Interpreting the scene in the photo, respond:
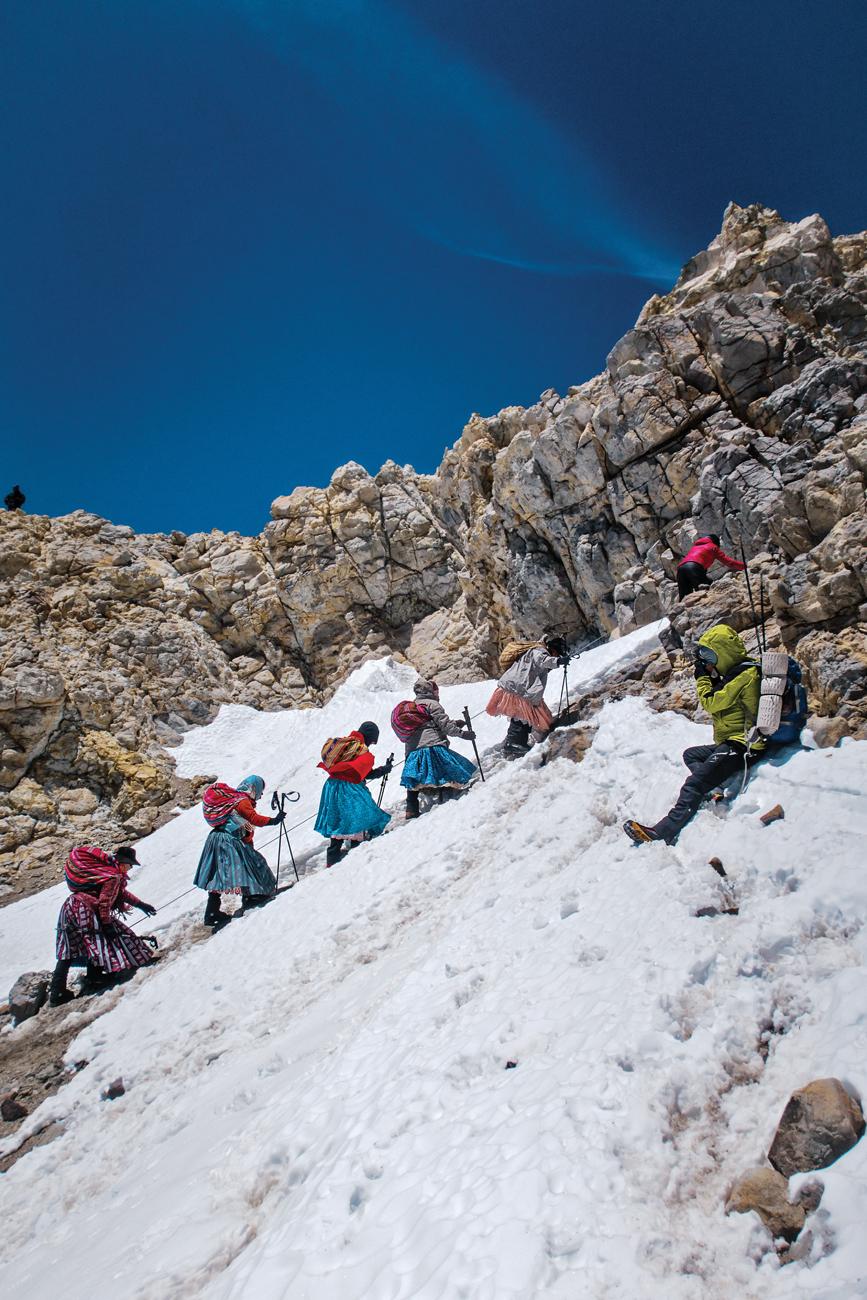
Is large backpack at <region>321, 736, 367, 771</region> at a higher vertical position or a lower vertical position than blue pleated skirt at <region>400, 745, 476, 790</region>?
higher

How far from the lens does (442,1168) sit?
3.37 m

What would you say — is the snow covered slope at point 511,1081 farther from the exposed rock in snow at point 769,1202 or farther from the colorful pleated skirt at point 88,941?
the colorful pleated skirt at point 88,941

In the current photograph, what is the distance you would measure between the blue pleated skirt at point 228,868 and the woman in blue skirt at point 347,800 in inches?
50.4

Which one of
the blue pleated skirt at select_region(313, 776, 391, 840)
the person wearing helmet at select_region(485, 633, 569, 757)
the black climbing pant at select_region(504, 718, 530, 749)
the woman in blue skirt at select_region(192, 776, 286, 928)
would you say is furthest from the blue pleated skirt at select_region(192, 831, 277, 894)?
the black climbing pant at select_region(504, 718, 530, 749)

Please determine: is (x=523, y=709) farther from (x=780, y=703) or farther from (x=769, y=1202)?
(x=769, y=1202)

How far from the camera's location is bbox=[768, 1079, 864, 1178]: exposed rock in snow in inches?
104

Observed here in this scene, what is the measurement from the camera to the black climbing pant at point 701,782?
18.9 ft

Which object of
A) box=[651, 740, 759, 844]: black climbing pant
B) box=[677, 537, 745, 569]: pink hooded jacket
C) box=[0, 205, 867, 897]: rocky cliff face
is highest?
box=[0, 205, 867, 897]: rocky cliff face

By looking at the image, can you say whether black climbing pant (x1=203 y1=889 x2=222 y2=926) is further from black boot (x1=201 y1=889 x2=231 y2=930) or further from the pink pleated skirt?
the pink pleated skirt

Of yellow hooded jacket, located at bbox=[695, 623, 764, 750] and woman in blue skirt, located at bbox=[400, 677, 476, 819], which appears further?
woman in blue skirt, located at bbox=[400, 677, 476, 819]

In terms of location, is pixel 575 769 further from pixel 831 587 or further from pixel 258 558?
pixel 258 558

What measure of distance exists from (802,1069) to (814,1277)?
1.03 m

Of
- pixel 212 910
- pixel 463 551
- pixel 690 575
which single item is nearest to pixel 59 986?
pixel 212 910

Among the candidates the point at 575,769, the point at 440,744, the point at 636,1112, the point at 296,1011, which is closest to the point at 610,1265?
the point at 636,1112
